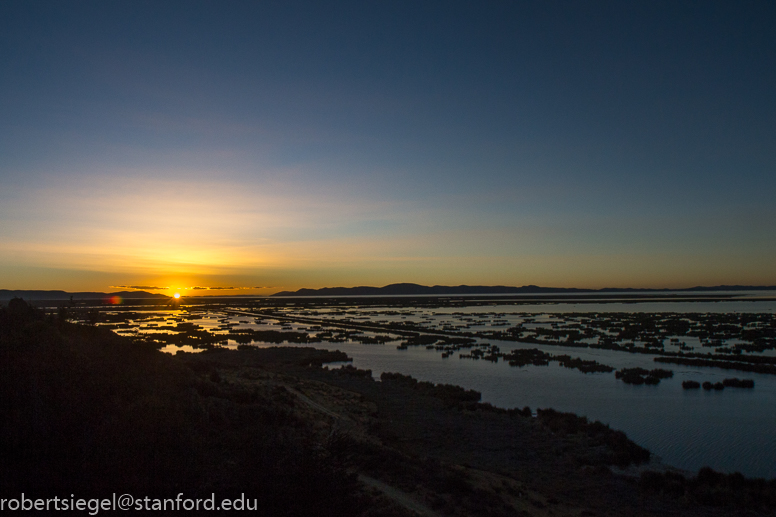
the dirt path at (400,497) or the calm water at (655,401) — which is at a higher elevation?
the dirt path at (400,497)

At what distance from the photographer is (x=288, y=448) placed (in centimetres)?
642

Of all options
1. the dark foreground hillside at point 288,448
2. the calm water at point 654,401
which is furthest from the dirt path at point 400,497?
the calm water at point 654,401

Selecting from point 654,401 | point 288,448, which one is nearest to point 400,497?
point 288,448

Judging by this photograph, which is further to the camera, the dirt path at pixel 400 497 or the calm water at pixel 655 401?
the calm water at pixel 655 401

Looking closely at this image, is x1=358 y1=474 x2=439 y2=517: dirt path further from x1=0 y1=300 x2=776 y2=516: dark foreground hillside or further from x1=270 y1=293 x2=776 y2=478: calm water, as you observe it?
x1=270 y1=293 x2=776 y2=478: calm water

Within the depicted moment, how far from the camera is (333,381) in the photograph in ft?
78.7

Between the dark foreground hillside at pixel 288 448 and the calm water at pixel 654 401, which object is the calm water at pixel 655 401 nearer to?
the calm water at pixel 654 401

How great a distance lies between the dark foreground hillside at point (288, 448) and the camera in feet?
16.8

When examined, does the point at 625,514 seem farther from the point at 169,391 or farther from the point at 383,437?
the point at 169,391

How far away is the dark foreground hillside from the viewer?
16.8 ft

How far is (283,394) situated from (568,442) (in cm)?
972

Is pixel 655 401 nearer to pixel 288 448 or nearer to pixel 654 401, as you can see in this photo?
pixel 654 401

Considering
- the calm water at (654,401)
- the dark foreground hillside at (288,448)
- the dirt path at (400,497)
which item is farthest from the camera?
the calm water at (654,401)

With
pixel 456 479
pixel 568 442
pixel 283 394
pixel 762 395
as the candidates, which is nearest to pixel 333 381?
pixel 283 394
